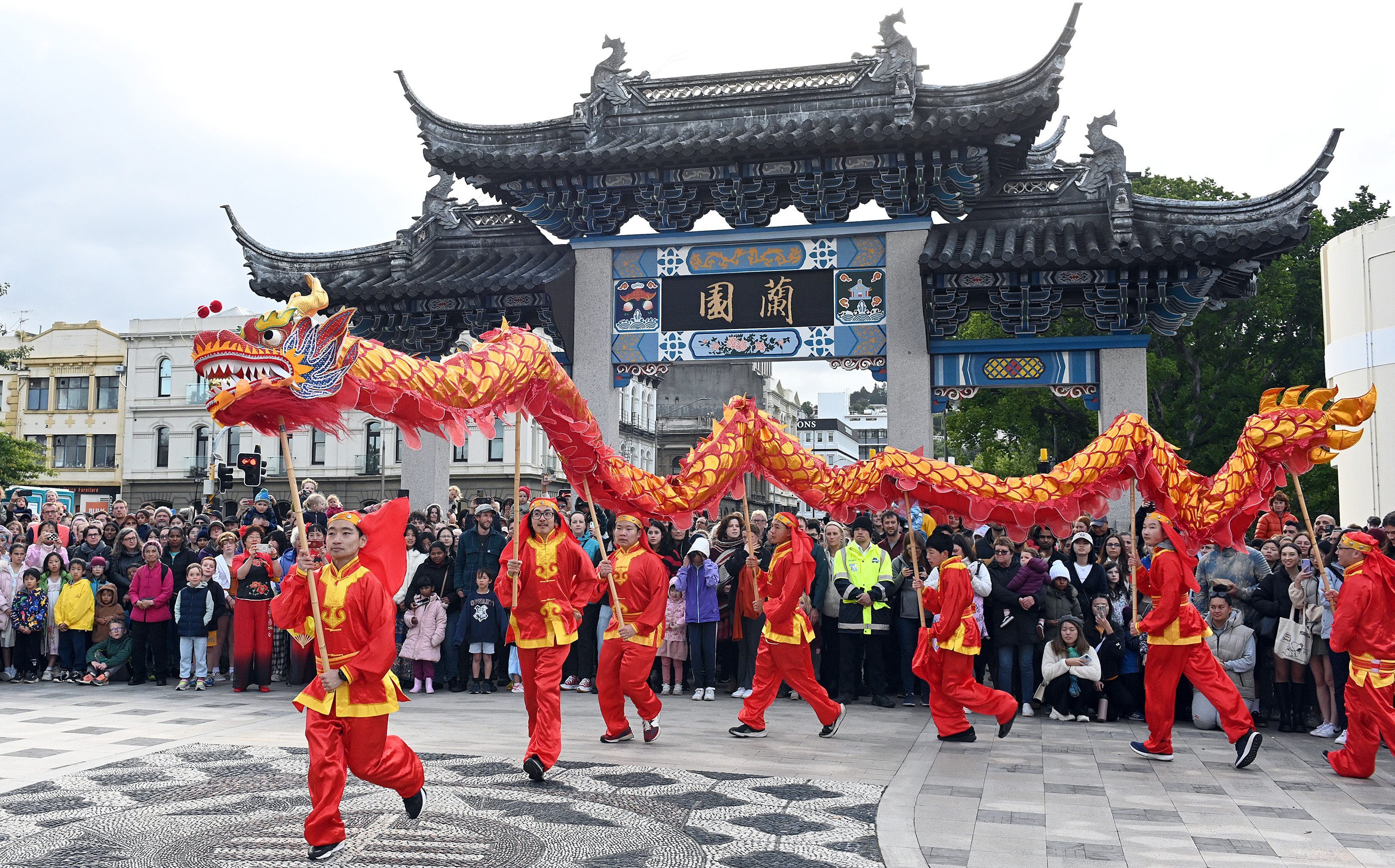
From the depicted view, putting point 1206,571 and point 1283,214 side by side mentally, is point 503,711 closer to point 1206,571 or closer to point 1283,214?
point 1206,571

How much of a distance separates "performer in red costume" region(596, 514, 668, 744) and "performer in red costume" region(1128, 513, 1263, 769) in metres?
3.51

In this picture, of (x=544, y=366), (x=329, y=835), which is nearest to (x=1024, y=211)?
(x=544, y=366)

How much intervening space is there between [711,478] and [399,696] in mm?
2632

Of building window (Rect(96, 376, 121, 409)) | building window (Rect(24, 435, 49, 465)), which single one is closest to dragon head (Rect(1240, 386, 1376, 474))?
building window (Rect(96, 376, 121, 409))

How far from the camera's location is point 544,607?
23.3 ft

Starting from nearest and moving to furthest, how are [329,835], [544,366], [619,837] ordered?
[329,835] < [619,837] < [544,366]

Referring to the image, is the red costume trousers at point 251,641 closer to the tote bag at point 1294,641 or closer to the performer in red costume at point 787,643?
the performer in red costume at point 787,643

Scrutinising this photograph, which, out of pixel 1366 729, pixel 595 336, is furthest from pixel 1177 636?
pixel 595 336

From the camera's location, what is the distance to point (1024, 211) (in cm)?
1283

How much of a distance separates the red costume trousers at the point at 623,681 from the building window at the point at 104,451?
43.5 metres

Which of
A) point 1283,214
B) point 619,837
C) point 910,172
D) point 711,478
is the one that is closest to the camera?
point 619,837

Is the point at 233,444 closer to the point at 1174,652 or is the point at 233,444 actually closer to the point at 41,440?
the point at 41,440

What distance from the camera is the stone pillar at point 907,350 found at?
12.3m

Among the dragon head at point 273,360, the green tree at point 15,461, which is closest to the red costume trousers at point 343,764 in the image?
the dragon head at point 273,360
